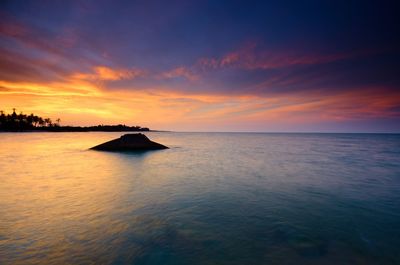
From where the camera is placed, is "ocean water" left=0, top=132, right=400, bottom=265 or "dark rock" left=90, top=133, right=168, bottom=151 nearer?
"ocean water" left=0, top=132, right=400, bottom=265

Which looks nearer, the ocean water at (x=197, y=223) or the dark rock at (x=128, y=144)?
the ocean water at (x=197, y=223)

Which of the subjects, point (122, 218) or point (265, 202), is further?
point (265, 202)

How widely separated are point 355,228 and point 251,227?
3982mm

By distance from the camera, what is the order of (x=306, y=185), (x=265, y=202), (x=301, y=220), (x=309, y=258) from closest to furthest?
(x=309, y=258) < (x=301, y=220) < (x=265, y=202) < (x=306, y=185)

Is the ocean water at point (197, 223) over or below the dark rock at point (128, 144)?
below

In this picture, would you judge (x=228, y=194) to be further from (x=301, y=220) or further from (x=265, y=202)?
(x=301, y=220)

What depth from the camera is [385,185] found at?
1503 centimetres

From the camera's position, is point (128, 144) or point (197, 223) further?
point (128, 144)

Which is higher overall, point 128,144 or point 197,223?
point 128,144

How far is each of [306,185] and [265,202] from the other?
5.87 metres

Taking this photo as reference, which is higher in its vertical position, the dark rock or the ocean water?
the dark rock

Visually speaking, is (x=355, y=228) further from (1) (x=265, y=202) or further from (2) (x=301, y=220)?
(1) (x=265, y=202)

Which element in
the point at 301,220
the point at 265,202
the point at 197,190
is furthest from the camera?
the point at 197,190

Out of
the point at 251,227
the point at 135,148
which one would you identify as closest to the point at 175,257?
the point at 251,227
